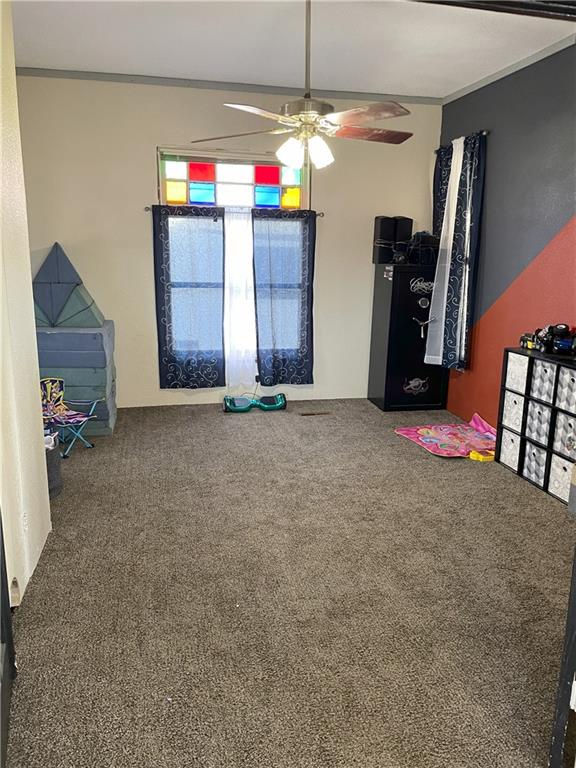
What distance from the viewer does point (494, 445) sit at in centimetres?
427

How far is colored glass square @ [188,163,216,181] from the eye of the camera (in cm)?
488

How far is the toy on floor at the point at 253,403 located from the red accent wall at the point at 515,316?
1529mm

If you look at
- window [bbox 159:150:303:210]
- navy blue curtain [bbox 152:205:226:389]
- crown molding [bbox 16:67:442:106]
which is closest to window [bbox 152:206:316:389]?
navy blue curtain [bbox 152:205:226:389]

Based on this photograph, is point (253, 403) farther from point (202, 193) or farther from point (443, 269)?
point (443, 269)

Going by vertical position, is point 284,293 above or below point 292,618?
above

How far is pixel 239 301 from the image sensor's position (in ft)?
16.7

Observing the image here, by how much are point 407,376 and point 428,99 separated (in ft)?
7.97

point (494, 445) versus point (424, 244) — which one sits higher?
point (424, 244)

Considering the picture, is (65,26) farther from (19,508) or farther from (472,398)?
(472,398)

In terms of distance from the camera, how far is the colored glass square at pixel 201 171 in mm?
4883

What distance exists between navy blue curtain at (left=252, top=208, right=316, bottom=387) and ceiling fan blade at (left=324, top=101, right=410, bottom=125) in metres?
2.10

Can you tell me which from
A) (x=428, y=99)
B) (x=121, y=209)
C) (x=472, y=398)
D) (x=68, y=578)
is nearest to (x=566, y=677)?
(x=68, y=578)

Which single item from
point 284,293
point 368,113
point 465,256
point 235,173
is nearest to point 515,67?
point 465,256

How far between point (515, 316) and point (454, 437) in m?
1.00
